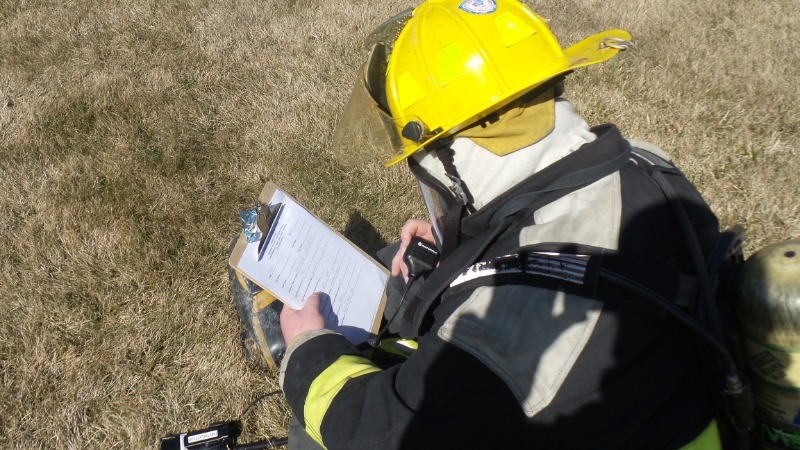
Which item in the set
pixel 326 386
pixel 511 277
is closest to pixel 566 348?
pixel 511 277

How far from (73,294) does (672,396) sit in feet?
10.8

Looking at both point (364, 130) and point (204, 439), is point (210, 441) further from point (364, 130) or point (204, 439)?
point (364, 130)

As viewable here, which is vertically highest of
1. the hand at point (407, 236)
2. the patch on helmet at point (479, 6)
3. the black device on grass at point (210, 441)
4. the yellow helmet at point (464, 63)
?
the patch on helmet at point (479, 6)

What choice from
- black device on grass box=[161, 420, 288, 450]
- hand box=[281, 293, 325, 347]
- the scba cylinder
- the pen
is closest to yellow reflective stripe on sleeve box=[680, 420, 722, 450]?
the scba cylinder

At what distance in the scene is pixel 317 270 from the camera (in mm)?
2617

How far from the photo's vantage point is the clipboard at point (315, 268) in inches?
94.9

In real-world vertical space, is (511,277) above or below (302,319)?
above

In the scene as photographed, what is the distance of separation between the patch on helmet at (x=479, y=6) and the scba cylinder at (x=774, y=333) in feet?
3.73

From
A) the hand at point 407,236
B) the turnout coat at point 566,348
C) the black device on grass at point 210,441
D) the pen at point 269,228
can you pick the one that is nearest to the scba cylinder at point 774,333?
the turnout coat at point 566,348

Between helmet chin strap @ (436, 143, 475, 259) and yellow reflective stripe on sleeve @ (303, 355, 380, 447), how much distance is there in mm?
538

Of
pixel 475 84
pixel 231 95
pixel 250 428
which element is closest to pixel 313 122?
pixel 231 95

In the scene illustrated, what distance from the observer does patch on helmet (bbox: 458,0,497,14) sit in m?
2.06

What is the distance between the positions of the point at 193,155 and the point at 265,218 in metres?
2.39

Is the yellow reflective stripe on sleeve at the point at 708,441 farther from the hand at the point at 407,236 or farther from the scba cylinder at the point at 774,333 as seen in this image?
the hand at the point at 407,236
